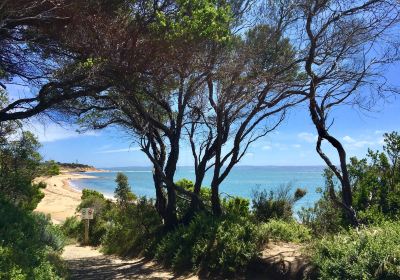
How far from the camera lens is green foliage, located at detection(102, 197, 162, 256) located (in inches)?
511

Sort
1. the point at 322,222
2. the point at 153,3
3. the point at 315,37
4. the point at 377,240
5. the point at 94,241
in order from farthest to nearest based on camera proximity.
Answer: the point at 94,241
the point at 322,222
the point at 315,37
the point at 153,3
the point at 377,240

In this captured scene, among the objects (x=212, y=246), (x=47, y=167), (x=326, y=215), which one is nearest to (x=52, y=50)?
(x=212, y=246)

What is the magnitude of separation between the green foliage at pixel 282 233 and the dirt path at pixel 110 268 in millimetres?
1645

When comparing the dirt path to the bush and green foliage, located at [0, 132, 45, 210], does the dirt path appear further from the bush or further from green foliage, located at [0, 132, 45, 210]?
the bush

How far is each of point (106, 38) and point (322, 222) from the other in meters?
5.94

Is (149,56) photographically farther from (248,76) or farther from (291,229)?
(291,229)

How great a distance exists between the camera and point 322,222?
10.4m

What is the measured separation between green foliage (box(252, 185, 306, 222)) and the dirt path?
3503mm

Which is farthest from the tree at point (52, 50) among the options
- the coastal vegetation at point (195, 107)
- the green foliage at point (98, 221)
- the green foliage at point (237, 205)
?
the green foliage at point (98, 221)

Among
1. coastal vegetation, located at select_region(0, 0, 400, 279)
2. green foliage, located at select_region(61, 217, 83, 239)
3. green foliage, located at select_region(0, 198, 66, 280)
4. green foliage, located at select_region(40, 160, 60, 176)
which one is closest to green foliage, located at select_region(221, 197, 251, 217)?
Result: coastal vegetation, located at select_region(0, 0, 400, 279)

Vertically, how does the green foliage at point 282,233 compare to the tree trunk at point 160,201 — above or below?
below

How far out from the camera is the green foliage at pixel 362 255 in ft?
19.1

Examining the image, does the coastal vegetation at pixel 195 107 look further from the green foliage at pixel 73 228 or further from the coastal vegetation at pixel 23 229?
the green foliage at pixel 73 228

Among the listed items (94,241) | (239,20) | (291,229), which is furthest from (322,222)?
(94,241)
